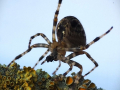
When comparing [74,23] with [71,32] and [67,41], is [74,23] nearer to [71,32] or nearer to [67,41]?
[71,32]

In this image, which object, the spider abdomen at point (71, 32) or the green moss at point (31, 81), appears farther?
the spider abdomen at point (71, 32)

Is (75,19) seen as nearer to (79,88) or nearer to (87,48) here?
(87,48)

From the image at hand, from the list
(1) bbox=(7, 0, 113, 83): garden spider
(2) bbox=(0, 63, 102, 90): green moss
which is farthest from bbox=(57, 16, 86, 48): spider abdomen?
(2) bbox=(0, 63, 102, 90): green moss

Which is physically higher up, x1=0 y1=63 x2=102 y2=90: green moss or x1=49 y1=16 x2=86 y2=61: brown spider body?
x1=49 y1=16 x2=86 y2=61: brown spider body

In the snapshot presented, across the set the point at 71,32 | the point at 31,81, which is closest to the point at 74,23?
the point at 71,32

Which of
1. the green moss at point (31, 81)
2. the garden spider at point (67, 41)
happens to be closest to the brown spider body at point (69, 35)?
the garden spider at point (67, 41)

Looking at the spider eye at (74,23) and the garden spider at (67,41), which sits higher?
the spider eye at (74,23)

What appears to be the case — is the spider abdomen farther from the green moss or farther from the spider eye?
the green moss

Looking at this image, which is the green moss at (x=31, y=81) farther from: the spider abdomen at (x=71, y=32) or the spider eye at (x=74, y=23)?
the spider eye at (x=74, y=23)

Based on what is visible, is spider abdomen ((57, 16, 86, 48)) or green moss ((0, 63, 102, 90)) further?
spider abdomen ((57, 16, 86, 48))
